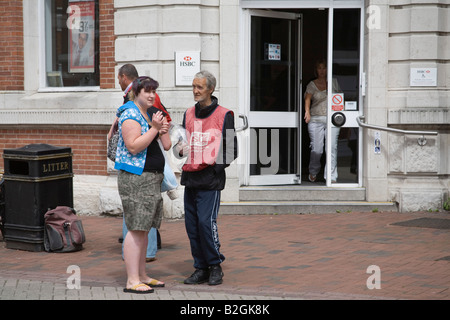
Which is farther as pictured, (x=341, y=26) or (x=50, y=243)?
(x=341, y=26)

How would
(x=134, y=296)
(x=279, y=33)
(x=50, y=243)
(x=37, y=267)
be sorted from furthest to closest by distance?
Answer: (x=279, y=33), (x=50, y=243), (x=37, y=267), (x=134, y=296)

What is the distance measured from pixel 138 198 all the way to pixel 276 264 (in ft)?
6.26

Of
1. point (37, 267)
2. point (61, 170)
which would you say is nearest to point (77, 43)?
point (61, 170)

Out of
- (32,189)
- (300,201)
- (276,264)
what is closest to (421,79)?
(300,201)

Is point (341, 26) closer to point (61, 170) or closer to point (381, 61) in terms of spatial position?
point (381, 61)

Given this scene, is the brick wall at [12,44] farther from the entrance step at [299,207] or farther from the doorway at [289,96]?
the entrance step at [299,207]

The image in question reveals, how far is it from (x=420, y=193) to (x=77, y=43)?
611 cm

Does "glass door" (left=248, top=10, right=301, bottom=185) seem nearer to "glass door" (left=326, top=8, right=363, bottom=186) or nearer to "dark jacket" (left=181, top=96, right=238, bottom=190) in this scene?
"glass door" (left=326, top=8, right=363, bottom=186)

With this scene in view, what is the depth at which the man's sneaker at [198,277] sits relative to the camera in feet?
21.1

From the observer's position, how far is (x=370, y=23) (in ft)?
35.1

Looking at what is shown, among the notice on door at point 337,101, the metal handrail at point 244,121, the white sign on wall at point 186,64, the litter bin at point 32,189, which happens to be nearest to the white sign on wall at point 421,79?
the notice on door at point 337,101

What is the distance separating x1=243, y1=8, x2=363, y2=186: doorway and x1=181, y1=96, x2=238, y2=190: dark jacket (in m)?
4.73

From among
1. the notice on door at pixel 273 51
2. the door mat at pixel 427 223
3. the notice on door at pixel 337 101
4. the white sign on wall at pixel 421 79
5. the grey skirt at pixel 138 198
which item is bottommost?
the door mat at pixel 427 223

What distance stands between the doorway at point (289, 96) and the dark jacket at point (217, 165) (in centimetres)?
473
